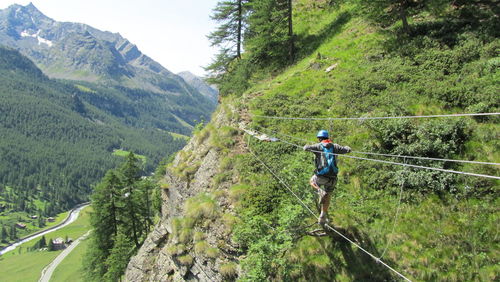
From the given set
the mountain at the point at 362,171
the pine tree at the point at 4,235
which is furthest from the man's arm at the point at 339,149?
the pine tree at the point at 4,235

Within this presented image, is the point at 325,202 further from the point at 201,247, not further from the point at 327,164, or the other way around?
the point at 201,247

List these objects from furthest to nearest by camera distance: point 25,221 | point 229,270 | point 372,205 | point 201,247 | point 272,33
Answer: point 25,221
point 272,33
point 201,247
point 229,270
point 372,205

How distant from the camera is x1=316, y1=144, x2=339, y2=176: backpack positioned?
28.7 ft

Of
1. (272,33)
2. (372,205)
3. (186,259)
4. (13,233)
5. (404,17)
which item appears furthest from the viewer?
(13,233)

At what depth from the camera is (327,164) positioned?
878 centimetres

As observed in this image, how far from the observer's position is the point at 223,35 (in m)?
33.5

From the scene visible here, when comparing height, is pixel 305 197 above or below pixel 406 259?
above

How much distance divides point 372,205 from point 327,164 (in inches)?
145

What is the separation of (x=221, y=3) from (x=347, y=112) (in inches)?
927

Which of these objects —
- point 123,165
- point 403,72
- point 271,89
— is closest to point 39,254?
point 123,165

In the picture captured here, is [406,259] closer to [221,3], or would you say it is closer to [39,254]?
[221,3]

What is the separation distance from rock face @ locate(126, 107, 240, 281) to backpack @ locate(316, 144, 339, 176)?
5.44 m

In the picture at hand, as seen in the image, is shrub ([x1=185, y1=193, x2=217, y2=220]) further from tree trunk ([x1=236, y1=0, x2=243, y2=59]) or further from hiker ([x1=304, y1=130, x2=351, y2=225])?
tree trunk ([x1=236, y1=0, x2=243, y2=59])

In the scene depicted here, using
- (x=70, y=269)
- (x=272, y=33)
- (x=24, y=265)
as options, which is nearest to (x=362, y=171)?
(x=272, y=33)
